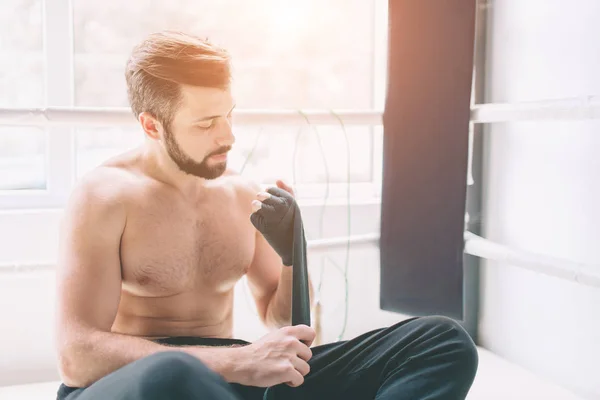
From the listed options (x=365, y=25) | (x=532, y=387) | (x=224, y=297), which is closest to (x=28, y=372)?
(x=224, y=297)

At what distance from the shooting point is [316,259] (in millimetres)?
A: 2203

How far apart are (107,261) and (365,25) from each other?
1.52 meters

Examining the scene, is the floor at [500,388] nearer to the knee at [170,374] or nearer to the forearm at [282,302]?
the forearm at [282,302]

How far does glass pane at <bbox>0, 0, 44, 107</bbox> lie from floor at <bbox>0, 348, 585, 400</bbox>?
77cm

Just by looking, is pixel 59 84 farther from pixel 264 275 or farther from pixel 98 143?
pixel 264 275

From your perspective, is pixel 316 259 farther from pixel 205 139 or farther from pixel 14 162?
pixel 205 139

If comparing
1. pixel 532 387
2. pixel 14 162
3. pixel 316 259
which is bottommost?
pixel 532 387

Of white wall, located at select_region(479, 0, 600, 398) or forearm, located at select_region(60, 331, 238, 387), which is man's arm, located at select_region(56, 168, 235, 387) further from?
white wall, located at select_region(479, 0, 600, 398)

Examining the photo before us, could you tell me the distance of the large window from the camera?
78.4 inches

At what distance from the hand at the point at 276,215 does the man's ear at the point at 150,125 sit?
0.67 ft

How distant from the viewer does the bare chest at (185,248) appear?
1182 millimetres

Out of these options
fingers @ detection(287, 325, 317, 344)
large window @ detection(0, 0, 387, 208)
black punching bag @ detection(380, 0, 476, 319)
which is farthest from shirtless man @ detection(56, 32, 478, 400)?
large window @ detection(0, 0, 387, 208)

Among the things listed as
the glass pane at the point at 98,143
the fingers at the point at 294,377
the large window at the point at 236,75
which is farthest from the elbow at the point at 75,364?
the glass pane at the point at 98,143

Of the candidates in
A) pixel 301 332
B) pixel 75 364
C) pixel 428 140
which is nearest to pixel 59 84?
pixel 428 140
